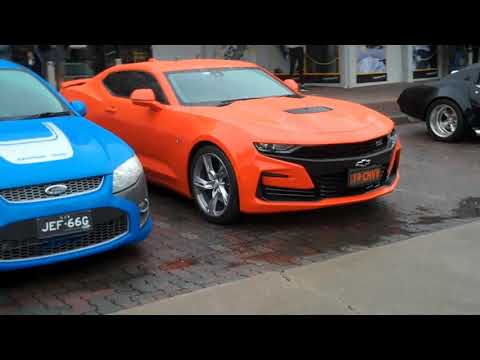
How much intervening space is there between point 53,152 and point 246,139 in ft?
5.56

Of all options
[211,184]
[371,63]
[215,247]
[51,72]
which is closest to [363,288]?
[215,247]

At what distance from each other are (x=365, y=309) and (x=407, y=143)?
673 cm

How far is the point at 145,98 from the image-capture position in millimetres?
6586

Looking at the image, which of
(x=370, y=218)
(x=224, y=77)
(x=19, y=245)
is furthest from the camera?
(x=224, y=77)

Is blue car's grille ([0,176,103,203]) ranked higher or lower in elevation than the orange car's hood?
lower

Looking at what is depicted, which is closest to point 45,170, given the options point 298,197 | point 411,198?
point 298,197

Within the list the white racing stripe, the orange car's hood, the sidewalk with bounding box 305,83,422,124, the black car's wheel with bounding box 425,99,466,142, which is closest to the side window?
the orange car's hood

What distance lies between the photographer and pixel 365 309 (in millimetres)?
4094

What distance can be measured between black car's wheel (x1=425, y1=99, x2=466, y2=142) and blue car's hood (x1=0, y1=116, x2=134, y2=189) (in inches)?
258

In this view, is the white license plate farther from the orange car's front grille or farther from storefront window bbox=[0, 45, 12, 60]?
storefront window bbox=[0, 45, 12, 60]

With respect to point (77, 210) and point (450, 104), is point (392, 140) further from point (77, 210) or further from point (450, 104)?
point (450, 104)

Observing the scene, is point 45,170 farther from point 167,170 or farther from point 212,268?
point 167,170

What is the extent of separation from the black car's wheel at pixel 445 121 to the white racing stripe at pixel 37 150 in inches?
275

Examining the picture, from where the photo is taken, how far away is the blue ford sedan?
4.35 metres
